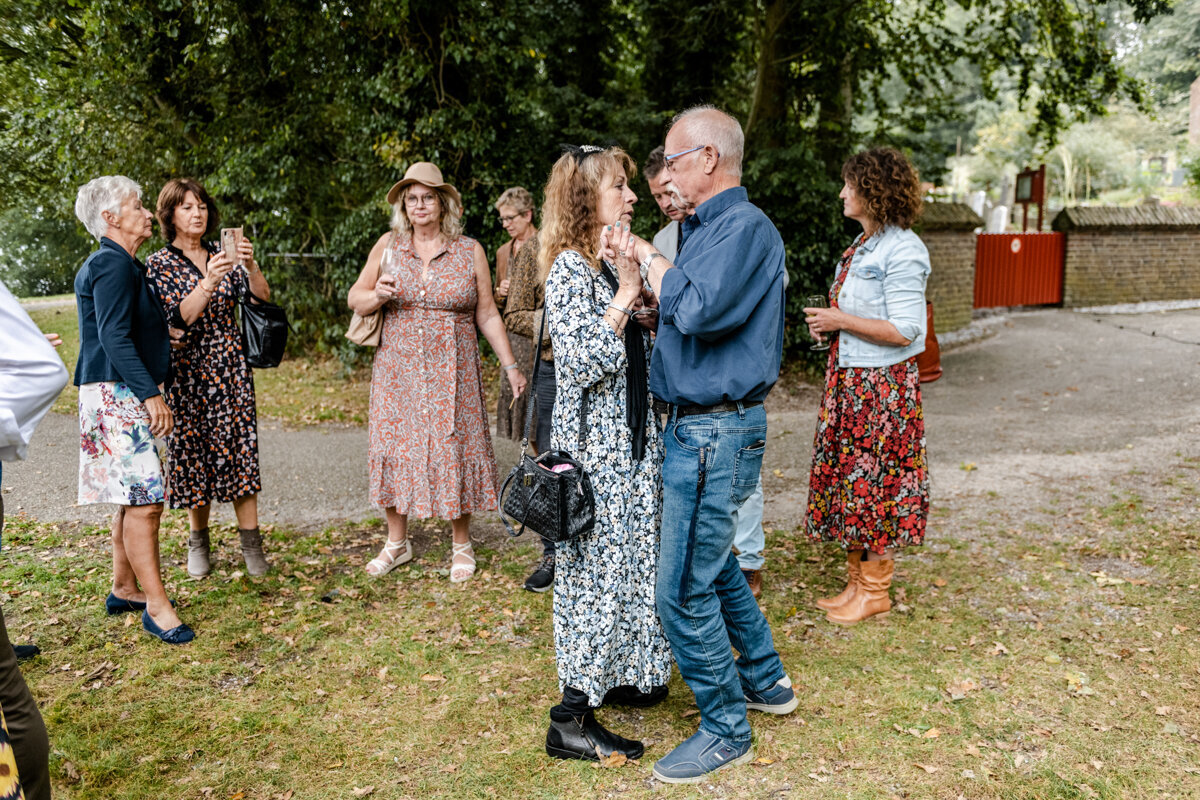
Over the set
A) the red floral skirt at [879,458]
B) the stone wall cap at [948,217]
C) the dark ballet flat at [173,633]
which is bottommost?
the dark ballet flat at [173,633]

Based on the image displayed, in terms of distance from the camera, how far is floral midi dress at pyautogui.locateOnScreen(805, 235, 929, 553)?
4270mm

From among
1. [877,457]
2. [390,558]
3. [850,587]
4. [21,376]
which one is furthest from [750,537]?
[21,376]

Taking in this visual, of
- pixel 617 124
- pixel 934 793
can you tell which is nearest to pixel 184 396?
pixel 934 793

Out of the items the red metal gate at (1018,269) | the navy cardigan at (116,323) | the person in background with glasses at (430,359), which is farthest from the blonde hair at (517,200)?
the red metal gate at (1018,269)

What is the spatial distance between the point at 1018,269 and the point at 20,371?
690 inches

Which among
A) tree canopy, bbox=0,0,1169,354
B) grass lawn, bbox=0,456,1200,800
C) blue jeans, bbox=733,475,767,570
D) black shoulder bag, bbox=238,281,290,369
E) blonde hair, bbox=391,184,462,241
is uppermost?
tree canopy, bbox=0,0,1169,354

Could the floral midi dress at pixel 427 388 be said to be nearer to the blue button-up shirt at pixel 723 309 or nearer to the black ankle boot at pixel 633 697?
the black ankle boot at pixel 633 697

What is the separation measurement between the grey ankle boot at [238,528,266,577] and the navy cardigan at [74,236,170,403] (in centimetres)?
128

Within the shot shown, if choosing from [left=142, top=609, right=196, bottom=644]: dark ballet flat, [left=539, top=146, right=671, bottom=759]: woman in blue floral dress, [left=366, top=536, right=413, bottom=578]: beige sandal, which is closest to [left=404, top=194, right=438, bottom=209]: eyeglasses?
[left=539, top=146, right=671, bottom=759]: woman in blue floral dress

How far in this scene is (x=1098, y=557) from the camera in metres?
5.33

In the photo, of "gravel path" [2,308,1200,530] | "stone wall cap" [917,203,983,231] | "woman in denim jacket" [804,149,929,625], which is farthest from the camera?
"stone wall cap" [917,203,983,231]

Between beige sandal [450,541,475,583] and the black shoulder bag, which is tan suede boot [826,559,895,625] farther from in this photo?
the black shoulder bag

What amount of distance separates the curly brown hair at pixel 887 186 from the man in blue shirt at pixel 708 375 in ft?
4.20

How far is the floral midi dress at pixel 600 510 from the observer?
3160 mm
